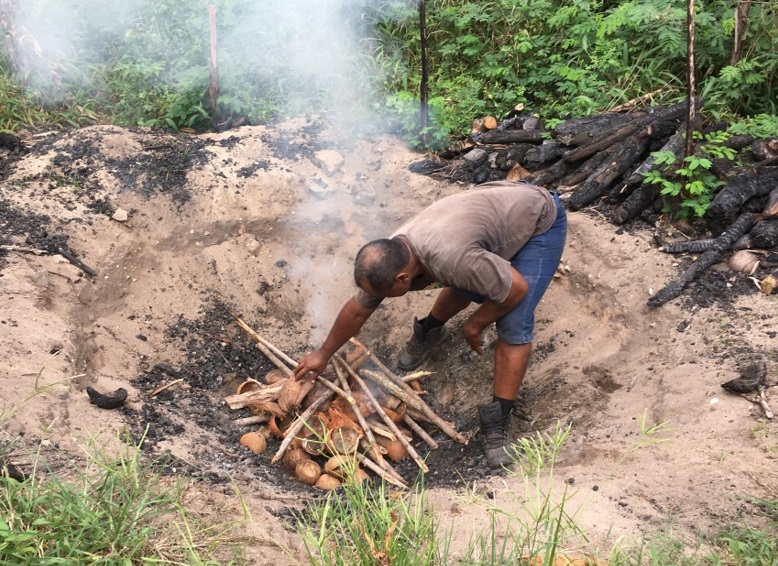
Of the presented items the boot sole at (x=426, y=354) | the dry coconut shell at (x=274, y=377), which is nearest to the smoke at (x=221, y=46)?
the boot sole at (x=426, y=354)

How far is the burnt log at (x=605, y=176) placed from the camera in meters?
5.19

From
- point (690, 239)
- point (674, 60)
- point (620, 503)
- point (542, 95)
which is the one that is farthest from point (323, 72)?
point (620, 503)

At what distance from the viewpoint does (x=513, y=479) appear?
3.57 metres

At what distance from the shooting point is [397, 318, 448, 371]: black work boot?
473 cm

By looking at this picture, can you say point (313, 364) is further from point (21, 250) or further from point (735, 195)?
point (735, 195)

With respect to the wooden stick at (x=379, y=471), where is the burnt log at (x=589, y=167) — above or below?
above

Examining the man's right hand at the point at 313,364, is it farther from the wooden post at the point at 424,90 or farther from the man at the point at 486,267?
the wooden post at the point at 424,90

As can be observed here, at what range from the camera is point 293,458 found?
3.90 m

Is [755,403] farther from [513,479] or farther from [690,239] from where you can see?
[690,239]

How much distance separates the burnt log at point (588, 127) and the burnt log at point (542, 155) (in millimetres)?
78

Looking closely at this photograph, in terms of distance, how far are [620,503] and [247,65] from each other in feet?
17.0

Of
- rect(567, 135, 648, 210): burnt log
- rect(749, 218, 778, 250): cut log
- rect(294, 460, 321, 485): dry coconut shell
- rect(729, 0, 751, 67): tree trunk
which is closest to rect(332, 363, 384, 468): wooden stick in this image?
rect(294, 460, 321, 485): dry coconut shell

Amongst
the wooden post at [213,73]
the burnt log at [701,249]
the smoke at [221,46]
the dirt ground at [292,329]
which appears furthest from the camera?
the smoke at [221,46]

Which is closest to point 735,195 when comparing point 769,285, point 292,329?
point 769,285
